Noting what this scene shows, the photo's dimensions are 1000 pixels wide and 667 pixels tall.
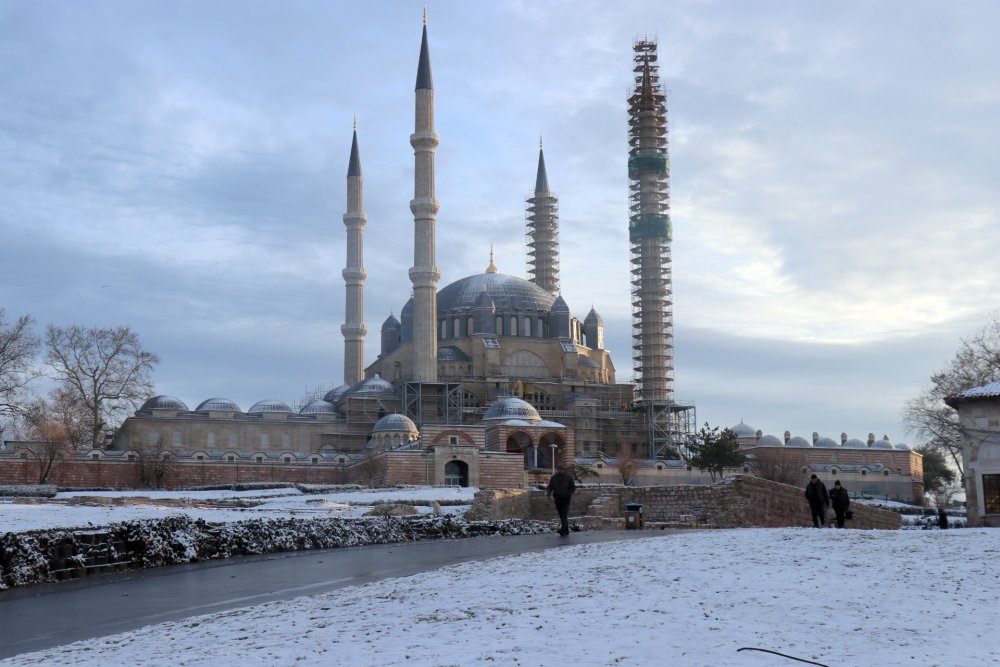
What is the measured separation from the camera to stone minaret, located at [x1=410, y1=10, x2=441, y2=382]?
63188 mm

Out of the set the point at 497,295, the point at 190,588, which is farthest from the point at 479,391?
the point at 190,588

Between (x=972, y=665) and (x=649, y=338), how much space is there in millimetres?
64403

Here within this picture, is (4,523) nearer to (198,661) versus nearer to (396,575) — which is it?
(396,575)

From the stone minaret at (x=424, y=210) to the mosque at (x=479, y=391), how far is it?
0.27 ft

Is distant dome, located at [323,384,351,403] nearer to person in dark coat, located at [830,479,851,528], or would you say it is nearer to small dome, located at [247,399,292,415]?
small dome, located at [247,399,292,415]

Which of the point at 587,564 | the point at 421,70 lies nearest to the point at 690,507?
the point at 587,564

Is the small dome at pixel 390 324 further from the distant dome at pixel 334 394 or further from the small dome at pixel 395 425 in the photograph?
the small dome at pixel 395 425

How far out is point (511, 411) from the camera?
6003 centimetres

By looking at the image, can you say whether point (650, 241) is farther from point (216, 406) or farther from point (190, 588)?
point (190, 588)

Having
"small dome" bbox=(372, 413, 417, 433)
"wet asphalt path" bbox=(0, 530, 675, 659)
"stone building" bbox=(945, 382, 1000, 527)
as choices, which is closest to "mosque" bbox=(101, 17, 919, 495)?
"small dome" bbox=(372, 413, 417, 433)

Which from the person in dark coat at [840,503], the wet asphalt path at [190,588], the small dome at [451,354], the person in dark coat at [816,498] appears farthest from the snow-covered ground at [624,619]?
the small dome at [451,354]

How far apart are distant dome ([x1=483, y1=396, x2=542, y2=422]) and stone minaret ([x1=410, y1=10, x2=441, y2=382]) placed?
6.48 meters

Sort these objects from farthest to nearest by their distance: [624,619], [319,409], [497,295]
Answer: [497,295] → [319,409] → [624,619]

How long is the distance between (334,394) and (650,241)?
22252 millimetres
